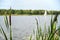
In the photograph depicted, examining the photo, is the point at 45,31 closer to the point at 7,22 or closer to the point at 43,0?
the point at 7,22

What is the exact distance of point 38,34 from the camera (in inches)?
51.6

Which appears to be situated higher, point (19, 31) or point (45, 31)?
point (45, 31)

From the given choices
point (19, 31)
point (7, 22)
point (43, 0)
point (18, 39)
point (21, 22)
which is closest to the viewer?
point (7, 22)

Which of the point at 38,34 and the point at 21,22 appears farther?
the point at 21,22

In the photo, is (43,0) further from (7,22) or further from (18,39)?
(18,39)

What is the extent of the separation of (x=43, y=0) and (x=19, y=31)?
13.1 ft

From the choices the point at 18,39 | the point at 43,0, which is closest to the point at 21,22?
the point at 18,39

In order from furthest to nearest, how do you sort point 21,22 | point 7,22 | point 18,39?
point 21,22
point 18,39
point 7,22

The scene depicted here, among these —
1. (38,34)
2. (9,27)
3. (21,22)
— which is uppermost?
(9,27)

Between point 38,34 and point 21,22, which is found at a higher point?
point 38,34

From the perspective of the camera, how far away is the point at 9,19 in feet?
3.20

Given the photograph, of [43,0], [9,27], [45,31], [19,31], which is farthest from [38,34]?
[19,31]

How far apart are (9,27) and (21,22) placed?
7111 mm

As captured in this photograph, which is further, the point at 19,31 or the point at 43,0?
the point at 19,31
